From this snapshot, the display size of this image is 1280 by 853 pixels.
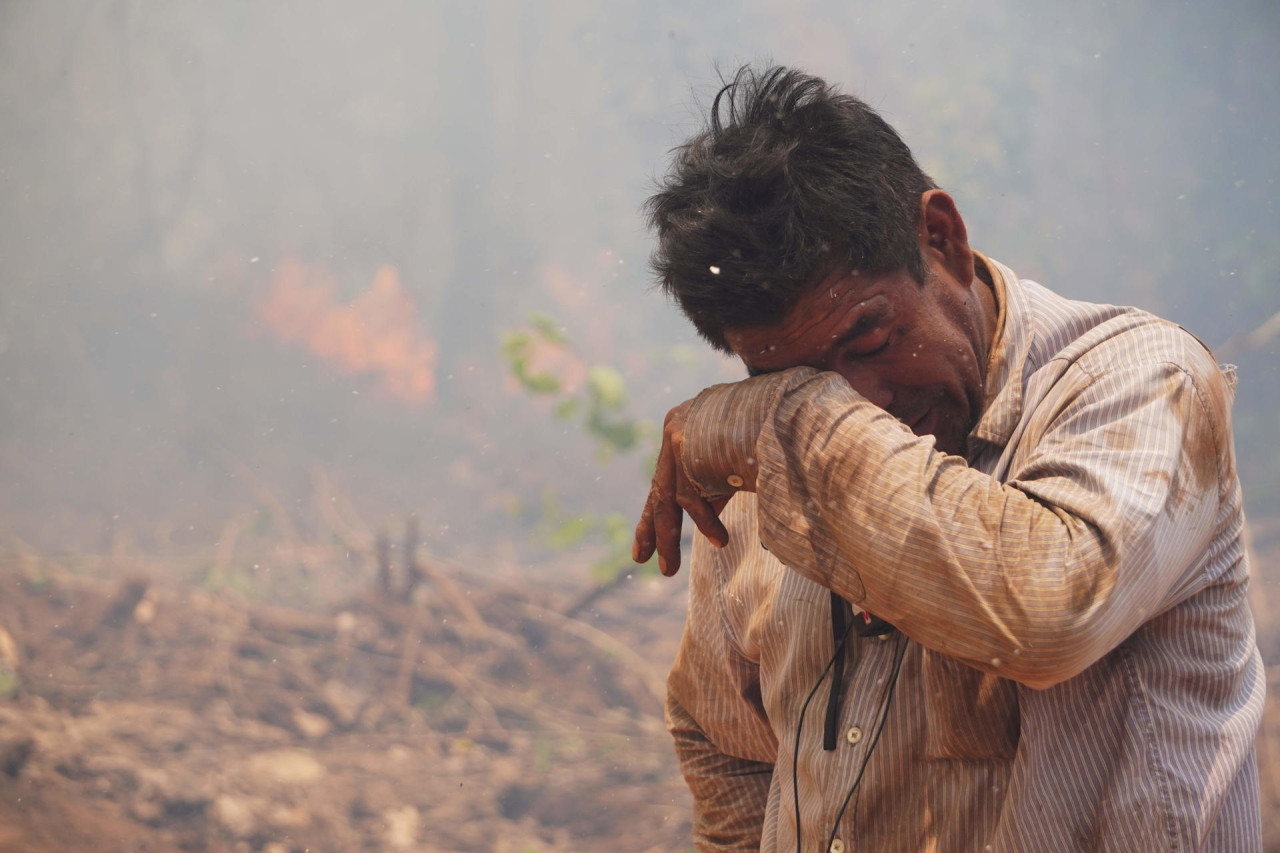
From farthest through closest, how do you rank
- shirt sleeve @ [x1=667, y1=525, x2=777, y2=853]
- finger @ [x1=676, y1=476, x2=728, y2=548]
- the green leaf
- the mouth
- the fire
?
the fire, the green leaf, shirt sleeve @ [x1=667, y1=525, x2=777, y2=853], the mouth, finger @ [x1=676, y1=476, x2=728, y2=548]

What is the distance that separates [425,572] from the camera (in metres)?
4.14

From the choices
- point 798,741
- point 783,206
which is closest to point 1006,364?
point 783,206

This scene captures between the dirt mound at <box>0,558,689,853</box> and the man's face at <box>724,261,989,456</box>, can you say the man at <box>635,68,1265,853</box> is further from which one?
the dirt mound at <box>0,558,689,853</box>

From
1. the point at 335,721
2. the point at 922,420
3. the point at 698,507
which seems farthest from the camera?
the point at 335,721

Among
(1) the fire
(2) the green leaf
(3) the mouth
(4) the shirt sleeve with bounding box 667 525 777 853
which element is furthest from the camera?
(1) the fire

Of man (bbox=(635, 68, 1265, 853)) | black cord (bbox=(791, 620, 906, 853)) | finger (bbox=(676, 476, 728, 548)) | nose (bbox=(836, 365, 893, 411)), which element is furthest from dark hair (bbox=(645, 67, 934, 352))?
black cord (bbox=(791, 620, 906, 853))

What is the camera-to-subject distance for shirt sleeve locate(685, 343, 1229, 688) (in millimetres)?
769

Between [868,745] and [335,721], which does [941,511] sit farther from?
[335,721]

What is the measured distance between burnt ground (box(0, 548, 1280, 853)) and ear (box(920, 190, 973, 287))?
2.98m

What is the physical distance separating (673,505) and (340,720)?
331 centimetres

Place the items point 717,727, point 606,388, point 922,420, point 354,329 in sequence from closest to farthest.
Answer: point 922,420, point 717,727, point 606,388, point 354,329

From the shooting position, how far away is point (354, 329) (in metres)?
4.70

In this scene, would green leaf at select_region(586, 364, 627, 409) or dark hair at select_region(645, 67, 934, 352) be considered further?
green leaf at select_region(586, 364, 627, 409)

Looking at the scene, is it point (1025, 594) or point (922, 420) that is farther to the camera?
point (922, 420)
